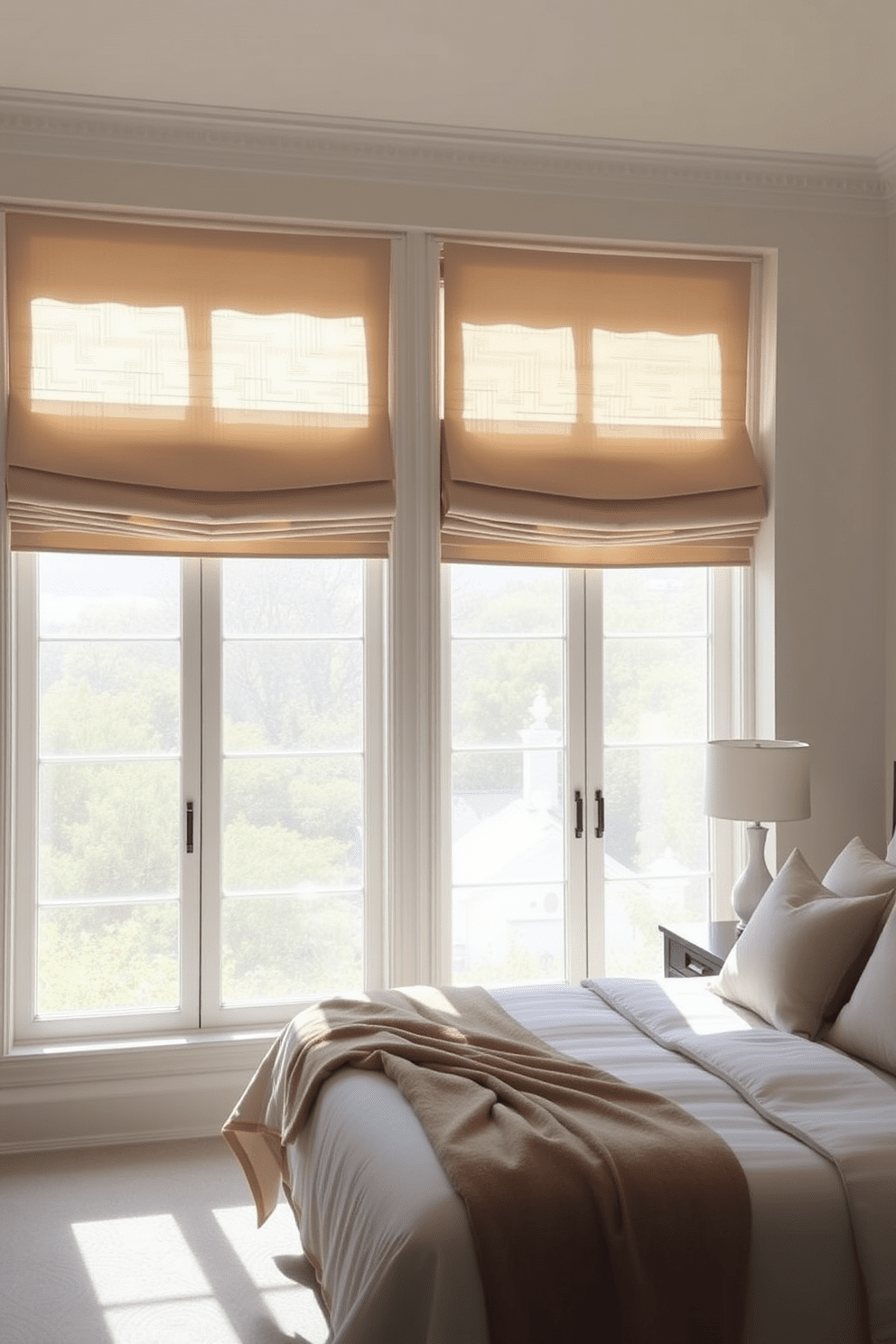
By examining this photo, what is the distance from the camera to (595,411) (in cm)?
457

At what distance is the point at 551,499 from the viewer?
448cm

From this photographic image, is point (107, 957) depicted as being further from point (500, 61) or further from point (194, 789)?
point (500, 61)

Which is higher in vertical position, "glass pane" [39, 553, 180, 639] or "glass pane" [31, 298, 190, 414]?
"glass pane" [31, 298, 190, 414]

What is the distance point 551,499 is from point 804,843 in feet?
5.13

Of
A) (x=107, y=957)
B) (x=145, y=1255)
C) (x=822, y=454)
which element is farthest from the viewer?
(x=822, y=454)

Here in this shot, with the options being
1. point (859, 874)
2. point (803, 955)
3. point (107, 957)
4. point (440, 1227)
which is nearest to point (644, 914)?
point (859, 874)

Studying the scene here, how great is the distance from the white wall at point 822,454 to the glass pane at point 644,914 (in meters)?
0.38

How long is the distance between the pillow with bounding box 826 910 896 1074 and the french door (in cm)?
159

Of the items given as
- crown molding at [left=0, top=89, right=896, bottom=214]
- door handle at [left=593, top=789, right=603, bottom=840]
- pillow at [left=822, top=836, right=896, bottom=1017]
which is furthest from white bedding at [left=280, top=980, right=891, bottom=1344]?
crown molding at [left=0, top=89, right=896, bottom=214]

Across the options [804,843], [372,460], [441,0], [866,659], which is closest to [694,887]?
[804,843]

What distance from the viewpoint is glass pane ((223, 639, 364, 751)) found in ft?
14.5

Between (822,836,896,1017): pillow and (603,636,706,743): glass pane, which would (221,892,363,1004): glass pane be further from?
(822,836,896,1017): pillow

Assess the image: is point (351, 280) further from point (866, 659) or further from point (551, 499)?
point (866, 659)

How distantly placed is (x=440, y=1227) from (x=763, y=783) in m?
2.16
